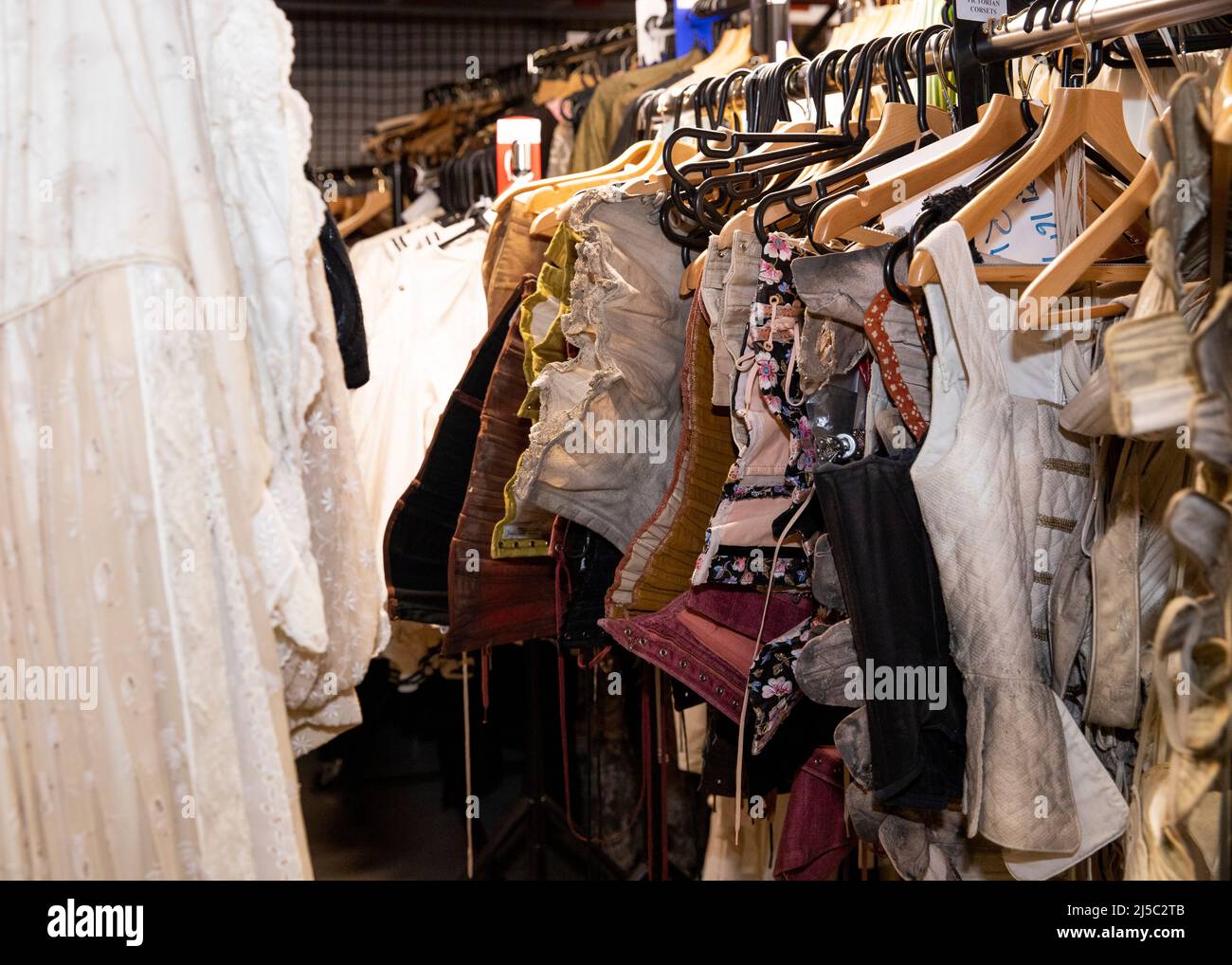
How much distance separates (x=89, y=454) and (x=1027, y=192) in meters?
1.11

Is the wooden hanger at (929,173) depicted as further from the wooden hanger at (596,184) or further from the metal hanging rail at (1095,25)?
the wooden hanger at (596,184)

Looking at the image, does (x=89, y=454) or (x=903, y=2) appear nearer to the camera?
(x=89, y=454)

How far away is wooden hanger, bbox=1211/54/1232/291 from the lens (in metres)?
0.91

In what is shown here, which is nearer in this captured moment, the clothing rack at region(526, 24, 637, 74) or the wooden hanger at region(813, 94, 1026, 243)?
the wooden hanger at region(813, 94, 1026, 243)

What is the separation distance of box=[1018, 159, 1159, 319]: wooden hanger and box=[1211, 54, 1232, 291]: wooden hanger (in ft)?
0.68

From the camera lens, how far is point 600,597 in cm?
185

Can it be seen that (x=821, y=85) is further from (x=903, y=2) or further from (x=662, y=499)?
(x=662, y=499)

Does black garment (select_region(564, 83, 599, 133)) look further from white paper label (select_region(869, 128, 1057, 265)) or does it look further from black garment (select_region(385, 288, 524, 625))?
white paper label (select_region(869, 128, 1057, 265))

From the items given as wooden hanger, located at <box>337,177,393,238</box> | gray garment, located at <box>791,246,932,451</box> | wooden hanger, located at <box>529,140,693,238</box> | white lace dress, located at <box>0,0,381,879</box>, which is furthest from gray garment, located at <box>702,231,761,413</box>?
wooden hanger, located at <box>337,177,393,238</box>

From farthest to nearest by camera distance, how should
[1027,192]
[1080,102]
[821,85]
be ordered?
[821,85]
[1027,192]
[1080,102]

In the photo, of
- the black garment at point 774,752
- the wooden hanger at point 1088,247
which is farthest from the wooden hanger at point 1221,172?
the black garment at point 774,752

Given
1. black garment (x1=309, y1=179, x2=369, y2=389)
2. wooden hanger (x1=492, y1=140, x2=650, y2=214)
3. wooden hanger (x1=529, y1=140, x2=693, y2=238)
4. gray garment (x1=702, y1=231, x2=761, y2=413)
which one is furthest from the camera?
wooden hanger (x1=492, y1=140, x2=650, y2=214)

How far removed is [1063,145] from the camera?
1.39 meters
